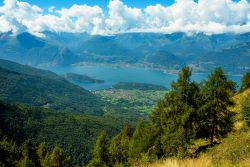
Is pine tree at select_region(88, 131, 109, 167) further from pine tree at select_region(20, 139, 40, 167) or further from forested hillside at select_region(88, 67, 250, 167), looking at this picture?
pine tree at select_region(20, 139, 40, 167)

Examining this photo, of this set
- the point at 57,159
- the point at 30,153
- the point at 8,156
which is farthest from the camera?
the point at 30,153

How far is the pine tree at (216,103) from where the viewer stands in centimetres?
3322

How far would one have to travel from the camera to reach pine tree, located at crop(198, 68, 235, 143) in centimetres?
3322

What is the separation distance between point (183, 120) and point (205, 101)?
512 centimetres

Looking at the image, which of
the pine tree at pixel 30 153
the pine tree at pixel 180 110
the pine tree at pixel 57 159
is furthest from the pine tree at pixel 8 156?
the pine tree at pixel 180 110

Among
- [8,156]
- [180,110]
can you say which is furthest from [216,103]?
[8,156]

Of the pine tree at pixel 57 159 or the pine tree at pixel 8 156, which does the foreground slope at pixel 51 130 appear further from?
the pine tree at pixel 57 159

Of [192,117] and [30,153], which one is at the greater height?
[192,117]

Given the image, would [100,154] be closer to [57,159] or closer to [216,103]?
[57,159]

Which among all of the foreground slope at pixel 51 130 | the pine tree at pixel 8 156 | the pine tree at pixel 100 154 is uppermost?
the pine tree at pixel 100 154

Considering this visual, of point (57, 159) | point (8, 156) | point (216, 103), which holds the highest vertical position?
point (216, 103)

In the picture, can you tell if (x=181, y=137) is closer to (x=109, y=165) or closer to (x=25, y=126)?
(x=109, y=165)

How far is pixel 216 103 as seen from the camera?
33438 mm

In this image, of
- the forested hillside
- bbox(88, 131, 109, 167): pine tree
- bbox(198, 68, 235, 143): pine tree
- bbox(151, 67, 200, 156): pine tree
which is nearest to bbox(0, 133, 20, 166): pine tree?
bbox(88, 131, 109, 167): pine tree
